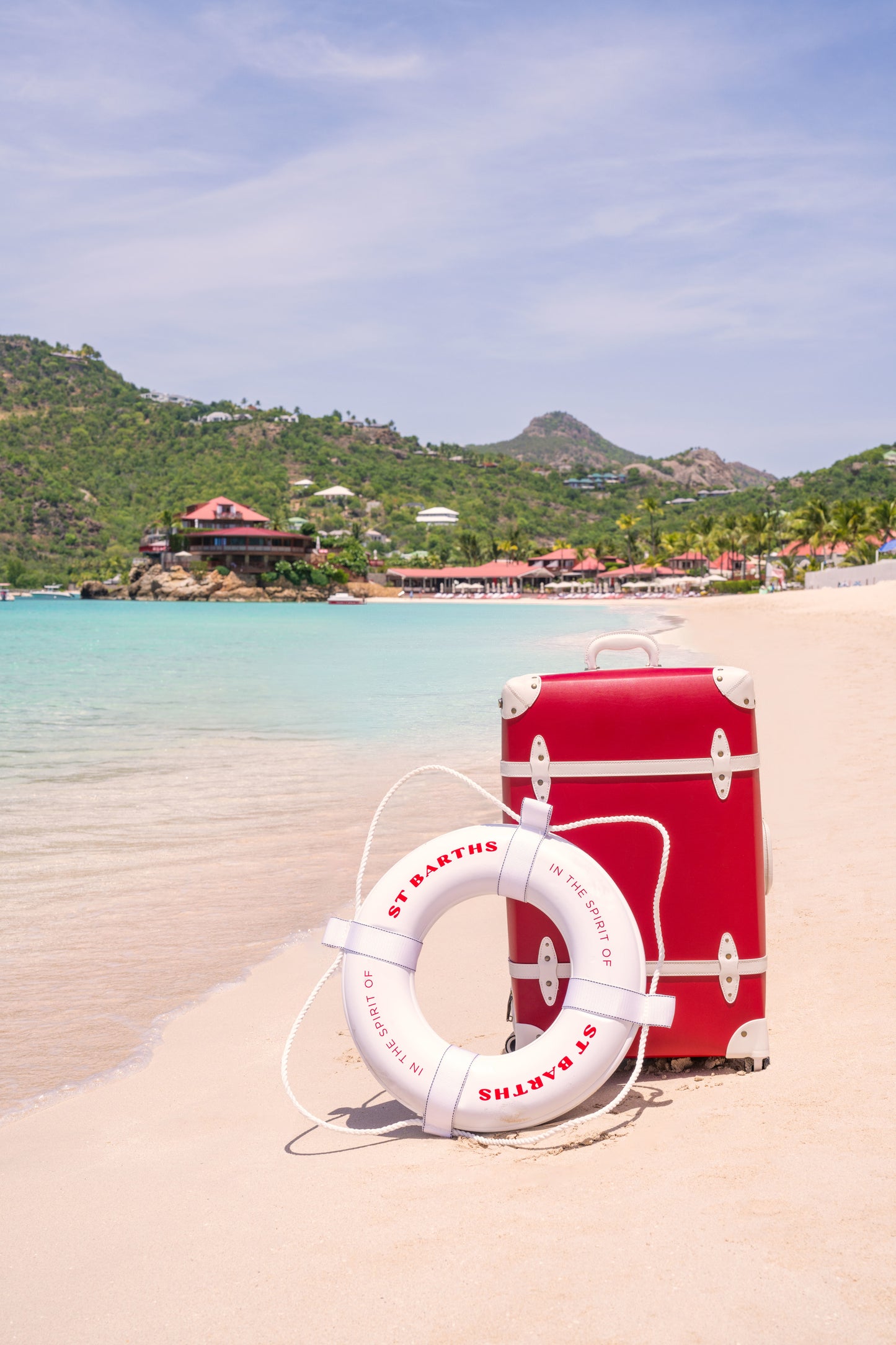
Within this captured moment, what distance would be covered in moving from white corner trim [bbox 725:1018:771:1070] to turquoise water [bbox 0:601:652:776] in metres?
7.13

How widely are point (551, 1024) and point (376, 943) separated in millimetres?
441

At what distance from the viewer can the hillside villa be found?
9388 cm

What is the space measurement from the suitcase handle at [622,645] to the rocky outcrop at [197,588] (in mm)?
91966

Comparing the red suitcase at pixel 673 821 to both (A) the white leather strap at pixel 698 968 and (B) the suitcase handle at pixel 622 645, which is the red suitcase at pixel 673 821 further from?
(B) the suitcase handle at pixel 622 645

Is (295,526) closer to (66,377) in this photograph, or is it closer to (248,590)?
(248,590)

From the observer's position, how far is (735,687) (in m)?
2.41

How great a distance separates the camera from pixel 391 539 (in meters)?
122

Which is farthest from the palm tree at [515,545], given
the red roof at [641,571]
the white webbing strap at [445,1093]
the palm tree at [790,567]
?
the white webbing strap at [445,1093]

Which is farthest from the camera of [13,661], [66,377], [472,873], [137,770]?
[66,377]

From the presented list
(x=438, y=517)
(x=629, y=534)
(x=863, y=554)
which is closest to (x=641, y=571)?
(x=629, y=534)

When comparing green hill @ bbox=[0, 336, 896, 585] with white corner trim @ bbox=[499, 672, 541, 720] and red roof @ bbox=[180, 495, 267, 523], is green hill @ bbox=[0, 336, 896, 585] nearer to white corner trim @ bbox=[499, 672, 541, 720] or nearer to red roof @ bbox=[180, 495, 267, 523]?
red roof @ bbox=[180, 495, 267, 523]

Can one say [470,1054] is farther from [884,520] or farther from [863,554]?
[884,520]

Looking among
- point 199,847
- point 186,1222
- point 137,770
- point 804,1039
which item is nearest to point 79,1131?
point 186,1222

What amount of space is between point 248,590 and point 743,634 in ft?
234
